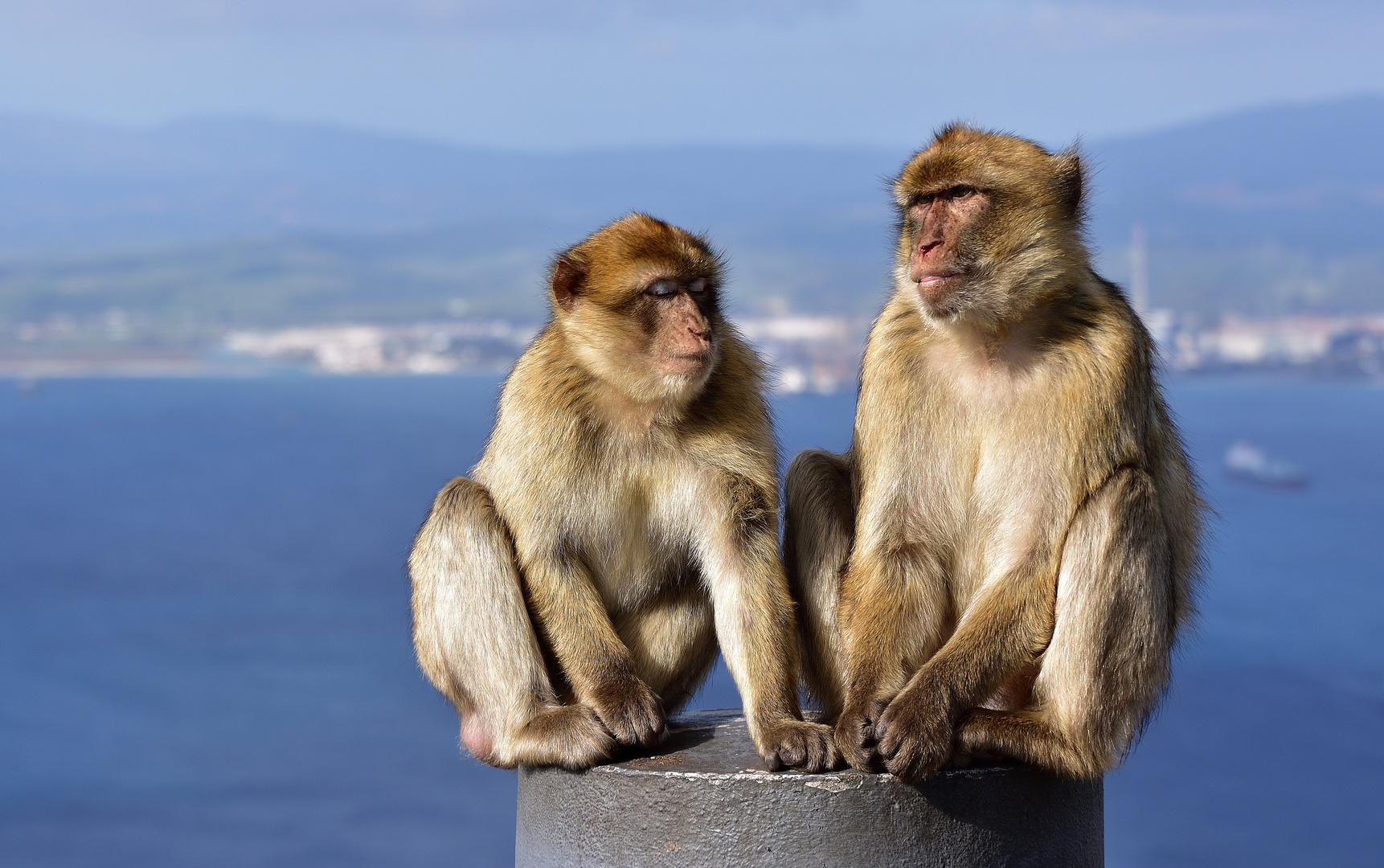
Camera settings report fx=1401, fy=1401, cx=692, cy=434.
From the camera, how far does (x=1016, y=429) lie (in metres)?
3.45

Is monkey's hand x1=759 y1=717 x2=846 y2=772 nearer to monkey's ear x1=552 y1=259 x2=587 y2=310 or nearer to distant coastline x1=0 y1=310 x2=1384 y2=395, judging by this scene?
monkey's ear x1=552 y1=259 x2=587 y2=310

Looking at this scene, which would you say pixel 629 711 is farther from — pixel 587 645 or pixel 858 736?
pixel 858 736

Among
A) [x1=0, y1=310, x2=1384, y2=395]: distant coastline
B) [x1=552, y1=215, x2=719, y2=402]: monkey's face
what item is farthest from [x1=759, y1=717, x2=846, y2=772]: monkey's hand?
[x1=0, y1=310, x2=1384, y2=395]: distant coastline

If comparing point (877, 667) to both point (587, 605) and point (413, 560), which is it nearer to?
point (587, 605)

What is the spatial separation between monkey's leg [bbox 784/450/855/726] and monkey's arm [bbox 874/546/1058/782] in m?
0.37

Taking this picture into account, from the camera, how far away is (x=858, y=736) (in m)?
3.21

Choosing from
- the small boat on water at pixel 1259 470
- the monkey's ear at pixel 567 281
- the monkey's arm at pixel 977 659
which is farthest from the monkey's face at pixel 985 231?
the small boat on water at pixel 1259 470

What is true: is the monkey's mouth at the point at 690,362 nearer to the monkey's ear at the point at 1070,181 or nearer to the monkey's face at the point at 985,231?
the monkey's face at the point at 985,231

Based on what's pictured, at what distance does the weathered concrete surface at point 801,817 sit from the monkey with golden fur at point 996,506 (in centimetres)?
8

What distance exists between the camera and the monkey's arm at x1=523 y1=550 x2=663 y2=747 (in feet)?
11.2

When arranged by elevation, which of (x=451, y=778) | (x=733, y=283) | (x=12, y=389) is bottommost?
(x=451, y=778)

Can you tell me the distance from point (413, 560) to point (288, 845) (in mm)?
53567

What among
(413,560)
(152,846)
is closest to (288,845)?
(152,846)

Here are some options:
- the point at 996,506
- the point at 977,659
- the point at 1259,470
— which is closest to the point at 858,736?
the point at 977,659
